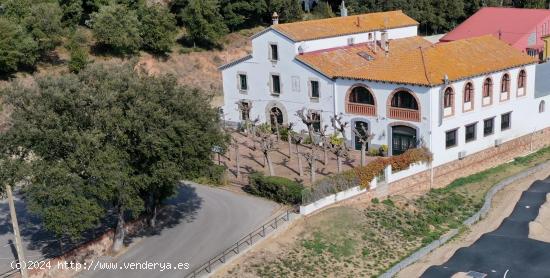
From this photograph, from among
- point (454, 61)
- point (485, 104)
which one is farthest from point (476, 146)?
point (454, 61)

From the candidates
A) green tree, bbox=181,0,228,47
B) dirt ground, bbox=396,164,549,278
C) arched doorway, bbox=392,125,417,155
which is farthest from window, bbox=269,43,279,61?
green tree, bbox=181,0,228,47

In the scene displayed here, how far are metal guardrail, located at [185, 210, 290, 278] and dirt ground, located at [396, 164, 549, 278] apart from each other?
6.99 metres

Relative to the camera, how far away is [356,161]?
48.2 meters

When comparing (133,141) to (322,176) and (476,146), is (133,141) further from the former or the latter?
(476,146)

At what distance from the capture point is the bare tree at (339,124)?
50.1m

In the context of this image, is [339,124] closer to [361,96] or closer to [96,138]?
[361,96]

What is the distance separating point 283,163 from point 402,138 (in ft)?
26.9

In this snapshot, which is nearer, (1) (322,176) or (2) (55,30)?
(1) (322,176)

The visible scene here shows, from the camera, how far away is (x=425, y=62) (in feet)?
156

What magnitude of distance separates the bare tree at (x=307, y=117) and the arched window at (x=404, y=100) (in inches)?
227

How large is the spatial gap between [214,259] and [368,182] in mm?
12224

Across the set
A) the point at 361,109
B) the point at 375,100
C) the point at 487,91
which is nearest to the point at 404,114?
the point at 375,100

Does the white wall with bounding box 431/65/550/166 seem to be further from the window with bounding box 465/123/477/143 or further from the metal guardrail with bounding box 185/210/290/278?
the metal guardrail with bounding box 185/210/290/278

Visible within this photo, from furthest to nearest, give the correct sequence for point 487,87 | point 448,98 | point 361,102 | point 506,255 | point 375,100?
point 361,102
point 487,87
point 375,100
point 448,98
point 506,255
